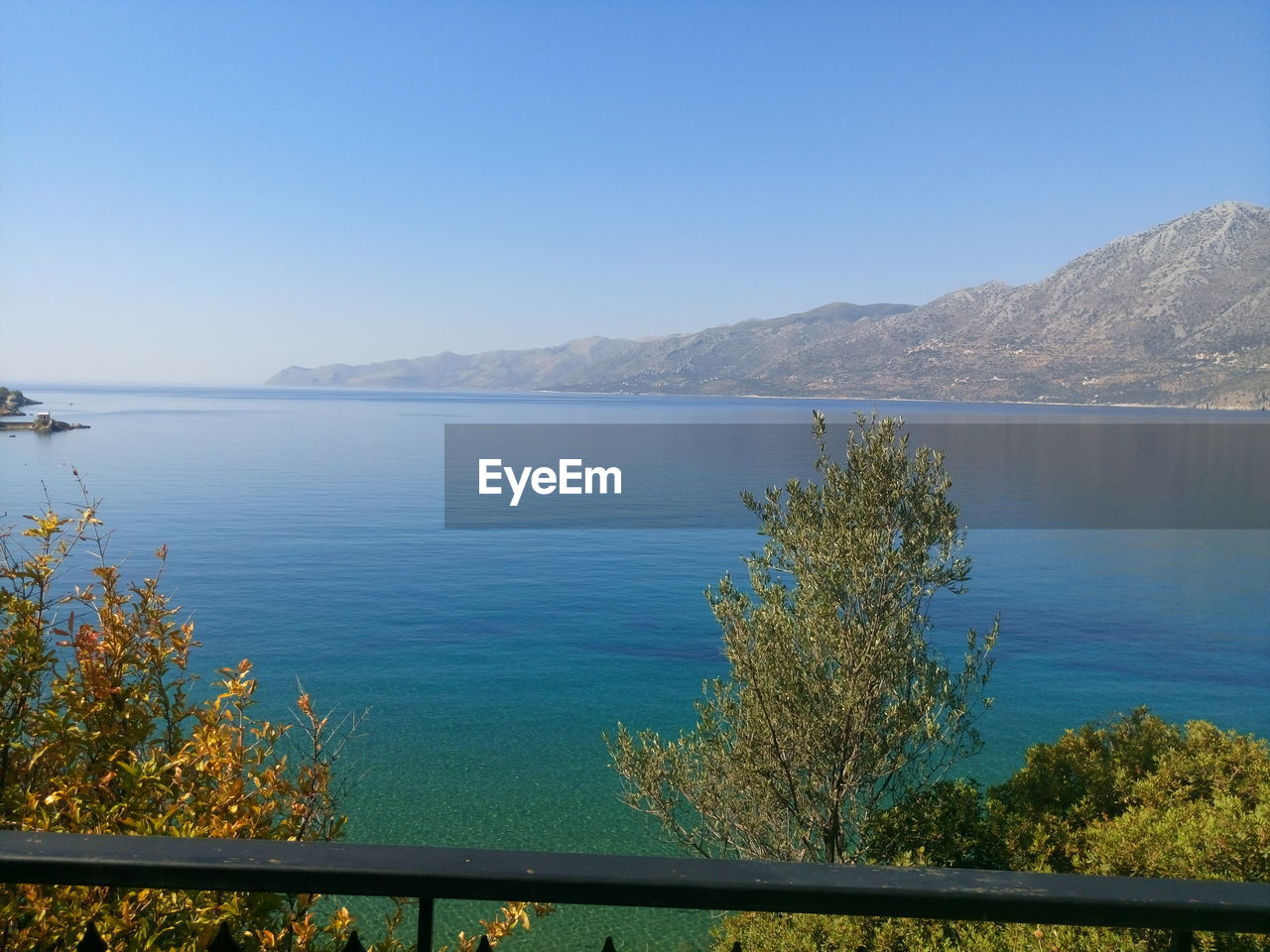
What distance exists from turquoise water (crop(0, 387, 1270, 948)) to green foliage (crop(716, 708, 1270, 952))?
4849mm

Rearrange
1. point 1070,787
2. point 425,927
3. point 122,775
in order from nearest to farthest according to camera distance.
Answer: point 425,927 < point 122,775 < point 1070,787

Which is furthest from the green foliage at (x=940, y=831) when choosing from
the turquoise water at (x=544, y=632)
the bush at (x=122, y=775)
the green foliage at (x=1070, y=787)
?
the bush at (x=122, y=775)

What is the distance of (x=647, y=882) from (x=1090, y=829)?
41.0 ft

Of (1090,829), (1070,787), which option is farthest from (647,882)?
(1070,787)

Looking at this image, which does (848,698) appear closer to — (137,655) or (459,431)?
(137,655)

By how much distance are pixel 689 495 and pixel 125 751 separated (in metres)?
63.9

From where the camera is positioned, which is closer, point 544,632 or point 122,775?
point 122,775

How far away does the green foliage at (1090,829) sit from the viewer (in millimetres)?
9094

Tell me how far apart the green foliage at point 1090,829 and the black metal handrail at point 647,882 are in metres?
7.98

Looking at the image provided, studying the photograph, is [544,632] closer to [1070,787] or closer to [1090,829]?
[1070,787]

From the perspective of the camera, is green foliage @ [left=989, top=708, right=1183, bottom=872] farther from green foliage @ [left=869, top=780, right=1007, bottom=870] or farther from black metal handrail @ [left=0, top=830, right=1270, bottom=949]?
black metal handrail @ [left=0, top=830, right=1270, bottom=949]

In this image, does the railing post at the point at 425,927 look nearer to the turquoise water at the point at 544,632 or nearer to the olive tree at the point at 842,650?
the olive tree at the point at 842,650

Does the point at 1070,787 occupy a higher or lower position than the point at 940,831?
higher

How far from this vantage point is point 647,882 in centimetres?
147
